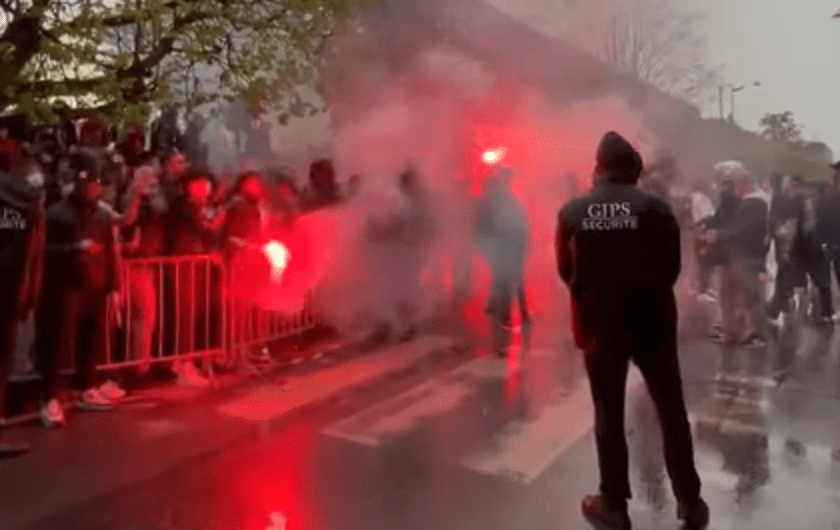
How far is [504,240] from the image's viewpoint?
9.10 m

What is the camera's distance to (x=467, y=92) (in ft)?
42.9

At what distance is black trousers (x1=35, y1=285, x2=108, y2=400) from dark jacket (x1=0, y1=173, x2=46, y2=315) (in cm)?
61

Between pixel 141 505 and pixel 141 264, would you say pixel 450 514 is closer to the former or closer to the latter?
pixel 141 505

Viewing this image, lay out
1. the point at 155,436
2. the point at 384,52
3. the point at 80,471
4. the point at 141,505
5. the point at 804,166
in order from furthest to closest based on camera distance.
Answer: the point at 804,166, the point at 384,52, the point at 155,436, the point at 80,471, the point at 141,505

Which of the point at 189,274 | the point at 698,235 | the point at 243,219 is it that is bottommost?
the point at 189,274

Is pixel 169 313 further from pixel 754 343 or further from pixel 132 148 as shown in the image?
pixel 754 343

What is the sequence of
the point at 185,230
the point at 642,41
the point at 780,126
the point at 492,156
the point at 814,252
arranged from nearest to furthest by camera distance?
the point at 185,230, the point at 814,252, the point at 492,156, the point at 642,41, the point at 780,126

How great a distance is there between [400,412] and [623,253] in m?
2.57

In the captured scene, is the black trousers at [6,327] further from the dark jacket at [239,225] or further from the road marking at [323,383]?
the dark jacket at [239,225]

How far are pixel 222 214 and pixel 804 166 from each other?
70.7 ft

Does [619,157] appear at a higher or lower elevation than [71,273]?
higher

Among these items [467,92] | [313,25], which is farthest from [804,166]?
[313,25]

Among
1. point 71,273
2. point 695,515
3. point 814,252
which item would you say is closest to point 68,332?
point 71,273

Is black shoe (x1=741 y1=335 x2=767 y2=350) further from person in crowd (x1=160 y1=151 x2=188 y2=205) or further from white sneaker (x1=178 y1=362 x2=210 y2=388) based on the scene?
person in crowd (x1=160 y1=151 x2=188 y2=205)
